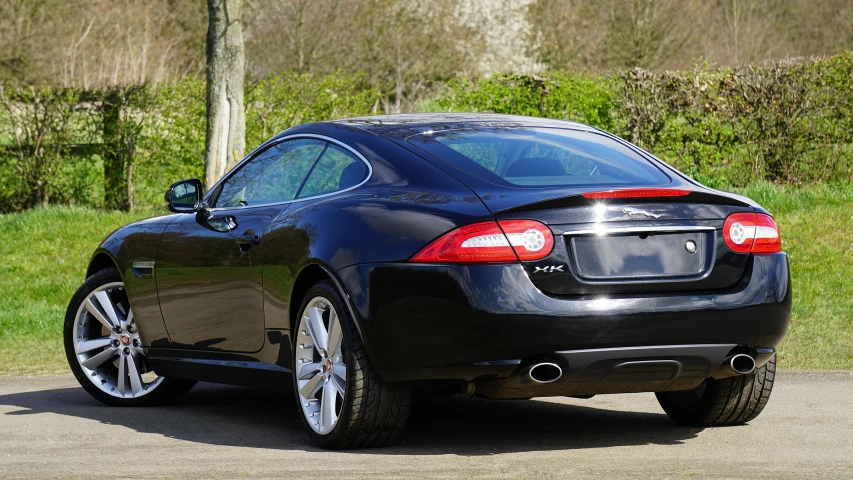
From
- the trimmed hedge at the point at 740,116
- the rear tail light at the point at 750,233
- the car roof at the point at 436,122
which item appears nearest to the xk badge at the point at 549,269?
the rear tail light at the point at 750,233

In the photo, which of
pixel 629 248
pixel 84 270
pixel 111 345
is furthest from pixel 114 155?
pixel 629 248

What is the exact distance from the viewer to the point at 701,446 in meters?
5.75

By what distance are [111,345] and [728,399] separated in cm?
361

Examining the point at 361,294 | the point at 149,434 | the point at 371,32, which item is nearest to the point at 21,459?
the point at 149,434

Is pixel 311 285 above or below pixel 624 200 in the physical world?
below

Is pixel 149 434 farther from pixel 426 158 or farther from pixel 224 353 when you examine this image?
pixel 426 158

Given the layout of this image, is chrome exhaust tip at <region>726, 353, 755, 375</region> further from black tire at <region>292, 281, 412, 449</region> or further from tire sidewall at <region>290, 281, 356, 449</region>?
tire sidewall at <region>290, 281, 356, 449</region>

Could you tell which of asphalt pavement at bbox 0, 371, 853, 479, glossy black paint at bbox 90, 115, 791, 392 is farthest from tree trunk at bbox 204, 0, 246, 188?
glossy black paint at bbox 90, 115, 791, 392

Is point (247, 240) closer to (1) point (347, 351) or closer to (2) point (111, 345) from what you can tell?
(1) point (347, 351)

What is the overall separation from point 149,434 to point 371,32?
2623 cm

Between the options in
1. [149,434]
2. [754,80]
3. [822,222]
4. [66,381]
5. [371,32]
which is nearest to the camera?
[149,434]

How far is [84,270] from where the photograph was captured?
1374 cm

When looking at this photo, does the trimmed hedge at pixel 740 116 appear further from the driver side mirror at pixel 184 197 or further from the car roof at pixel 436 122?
the driver side mirror at pixel 184 197

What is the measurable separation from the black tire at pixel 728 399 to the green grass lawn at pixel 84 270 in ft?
8.91
